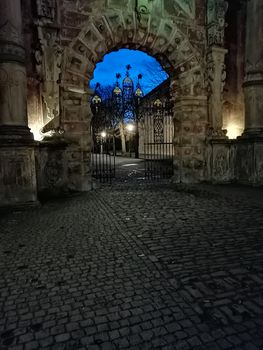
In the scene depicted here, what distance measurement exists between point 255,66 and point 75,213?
707 cm

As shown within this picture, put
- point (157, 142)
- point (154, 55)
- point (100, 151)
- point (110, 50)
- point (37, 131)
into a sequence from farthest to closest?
1. point (157, 142)
2. point (100, 151)
3. point (154, 55)
4. point (110, 50)
5. point (37, 131)

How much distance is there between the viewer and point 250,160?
8.43 meters

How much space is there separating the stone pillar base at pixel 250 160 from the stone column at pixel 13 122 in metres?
6.19

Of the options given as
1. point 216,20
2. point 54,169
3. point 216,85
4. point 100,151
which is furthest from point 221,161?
point 54,169

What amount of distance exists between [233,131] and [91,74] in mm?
5192

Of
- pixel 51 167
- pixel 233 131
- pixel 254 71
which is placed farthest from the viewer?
pixel 233 131

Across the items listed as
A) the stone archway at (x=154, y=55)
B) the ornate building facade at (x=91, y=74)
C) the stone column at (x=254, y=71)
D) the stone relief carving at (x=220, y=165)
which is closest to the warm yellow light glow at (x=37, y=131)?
the ornate building facade at (x=91, y=74)

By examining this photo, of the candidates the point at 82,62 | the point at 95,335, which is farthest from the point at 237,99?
the point at 95,335

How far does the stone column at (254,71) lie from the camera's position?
Answer: 848 cm

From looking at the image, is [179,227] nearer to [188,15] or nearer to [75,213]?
[75,213]

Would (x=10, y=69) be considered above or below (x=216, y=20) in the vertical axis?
below

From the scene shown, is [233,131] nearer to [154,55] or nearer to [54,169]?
[154,55]

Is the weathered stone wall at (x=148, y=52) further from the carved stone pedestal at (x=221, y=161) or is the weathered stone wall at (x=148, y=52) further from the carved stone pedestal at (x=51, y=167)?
the carved stone pedestal at (x=51, y=167)

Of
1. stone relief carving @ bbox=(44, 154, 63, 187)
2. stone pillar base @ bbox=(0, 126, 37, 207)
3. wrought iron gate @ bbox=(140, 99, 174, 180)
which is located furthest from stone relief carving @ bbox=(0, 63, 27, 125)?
wrought iron gate @ bbox=(140, 99, 174, 180)
